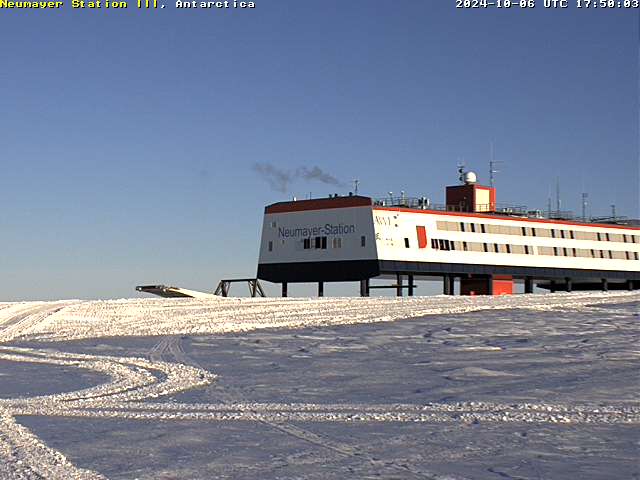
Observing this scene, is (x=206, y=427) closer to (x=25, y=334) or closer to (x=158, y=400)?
(x=158, y=400)

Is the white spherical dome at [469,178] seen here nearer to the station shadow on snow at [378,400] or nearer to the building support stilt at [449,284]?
the building support stilt at [449,284]

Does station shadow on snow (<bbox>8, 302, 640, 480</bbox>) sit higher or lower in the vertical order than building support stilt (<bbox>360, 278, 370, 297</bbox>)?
lower

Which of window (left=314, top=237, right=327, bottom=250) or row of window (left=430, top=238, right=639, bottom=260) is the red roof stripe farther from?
window (left=314, top=237, right=327, bottom=250)

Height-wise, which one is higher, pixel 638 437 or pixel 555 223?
pixel 555 223

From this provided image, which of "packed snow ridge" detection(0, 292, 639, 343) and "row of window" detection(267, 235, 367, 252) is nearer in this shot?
"packed snow ridge" detection(0, 292, 639, 343)

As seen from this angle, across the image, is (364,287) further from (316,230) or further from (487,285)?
(487,285)

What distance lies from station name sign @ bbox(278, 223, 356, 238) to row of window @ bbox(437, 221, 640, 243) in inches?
304

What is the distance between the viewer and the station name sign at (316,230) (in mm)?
67750

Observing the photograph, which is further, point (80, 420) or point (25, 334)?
point (25, 334)

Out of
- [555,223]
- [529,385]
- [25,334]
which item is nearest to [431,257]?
[555,223]

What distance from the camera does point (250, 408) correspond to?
35.5 feet

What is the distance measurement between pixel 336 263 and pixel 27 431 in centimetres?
5903

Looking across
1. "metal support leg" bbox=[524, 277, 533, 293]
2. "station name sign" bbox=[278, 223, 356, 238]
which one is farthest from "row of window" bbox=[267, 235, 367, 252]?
"metal support leg" bbox=[524, 277, 533, 293]

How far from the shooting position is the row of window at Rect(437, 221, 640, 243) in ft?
236
